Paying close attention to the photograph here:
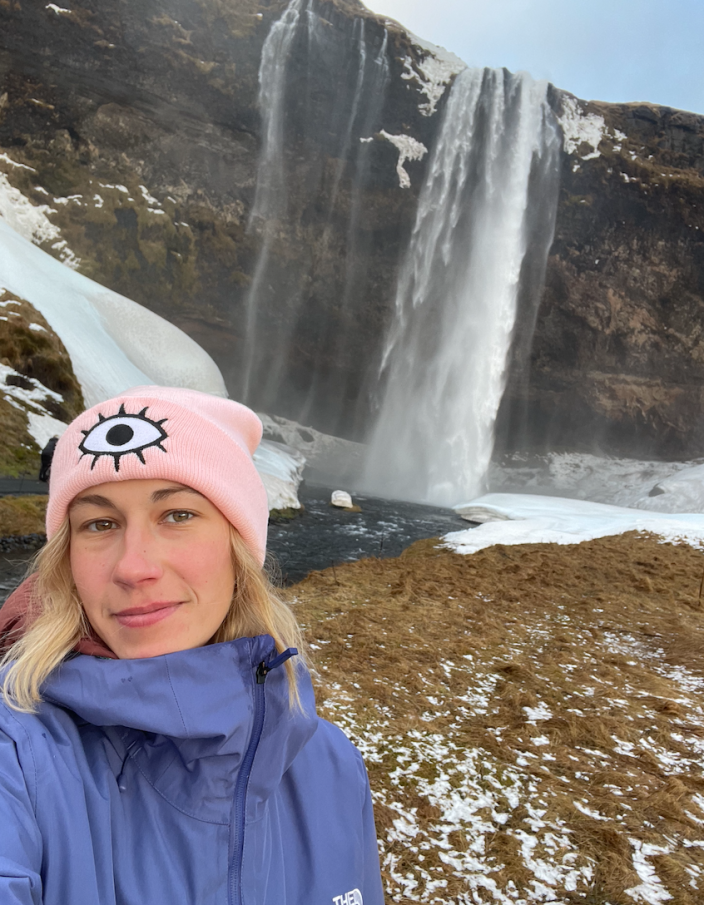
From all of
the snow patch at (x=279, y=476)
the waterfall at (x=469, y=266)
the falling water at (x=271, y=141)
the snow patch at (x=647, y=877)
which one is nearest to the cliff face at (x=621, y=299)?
the waterfall at (x=469, y=266)

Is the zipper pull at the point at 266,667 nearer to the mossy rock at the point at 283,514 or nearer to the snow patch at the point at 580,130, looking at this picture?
the mossy rock at the point at 283,514

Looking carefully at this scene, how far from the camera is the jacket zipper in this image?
1052mm

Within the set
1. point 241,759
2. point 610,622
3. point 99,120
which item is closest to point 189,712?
point 241,759

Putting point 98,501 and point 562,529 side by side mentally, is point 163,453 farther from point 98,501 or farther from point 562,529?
point 562,529

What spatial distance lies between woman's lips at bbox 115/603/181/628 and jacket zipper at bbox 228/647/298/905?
0.24 m

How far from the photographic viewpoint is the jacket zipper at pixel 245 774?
1.05 m

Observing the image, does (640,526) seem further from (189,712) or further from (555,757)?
(189,712)

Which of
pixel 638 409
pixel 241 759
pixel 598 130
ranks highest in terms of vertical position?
pixel 598 130

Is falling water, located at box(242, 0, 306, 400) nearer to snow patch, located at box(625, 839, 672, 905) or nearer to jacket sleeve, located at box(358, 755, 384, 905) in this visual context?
snow patch, located at box(625, 839, 672, 905)

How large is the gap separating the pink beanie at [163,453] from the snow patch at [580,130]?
33.5 m

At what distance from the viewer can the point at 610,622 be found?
6395 millimetres

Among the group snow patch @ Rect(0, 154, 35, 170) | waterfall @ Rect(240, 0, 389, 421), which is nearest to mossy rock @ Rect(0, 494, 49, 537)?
snow patch @ Rect(0, 154, 35, 170)

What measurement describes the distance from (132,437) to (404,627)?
4.70 metres

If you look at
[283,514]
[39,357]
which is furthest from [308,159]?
[283,514]
